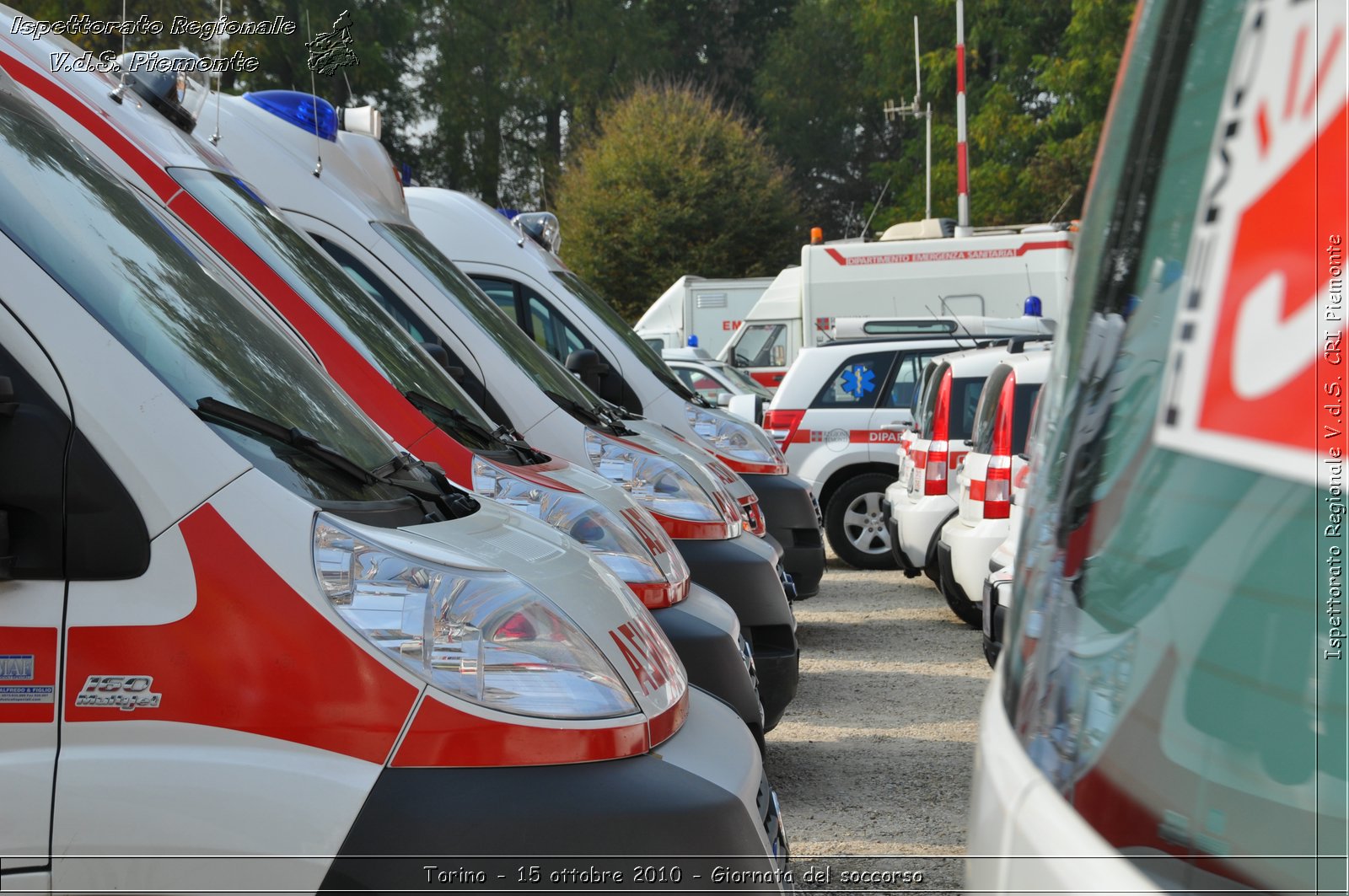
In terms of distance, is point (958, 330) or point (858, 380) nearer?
point (858, 380)

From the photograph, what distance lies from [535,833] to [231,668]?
458 mm

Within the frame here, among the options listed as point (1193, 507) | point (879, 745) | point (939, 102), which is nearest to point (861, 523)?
point (879, 745)

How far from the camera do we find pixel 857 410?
10375mm

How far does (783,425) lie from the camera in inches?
410

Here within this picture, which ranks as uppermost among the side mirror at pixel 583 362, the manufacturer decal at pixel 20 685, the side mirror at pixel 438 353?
the side mirror at pixel 583 362

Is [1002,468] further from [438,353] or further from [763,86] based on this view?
[763,86]

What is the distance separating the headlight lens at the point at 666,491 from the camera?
16.5 ft

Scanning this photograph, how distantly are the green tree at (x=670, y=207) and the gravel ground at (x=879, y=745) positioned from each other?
24.1 metres

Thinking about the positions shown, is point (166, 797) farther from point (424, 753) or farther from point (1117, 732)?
point (1117, 732)

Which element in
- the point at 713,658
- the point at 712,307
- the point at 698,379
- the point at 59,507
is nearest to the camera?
the point at 59,507

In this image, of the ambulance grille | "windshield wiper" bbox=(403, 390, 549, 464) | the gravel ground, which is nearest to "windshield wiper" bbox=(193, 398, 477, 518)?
the ambulance grille

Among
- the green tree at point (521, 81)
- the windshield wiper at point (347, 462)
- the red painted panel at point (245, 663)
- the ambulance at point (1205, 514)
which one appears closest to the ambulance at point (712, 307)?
the green tree at point (521, 81)

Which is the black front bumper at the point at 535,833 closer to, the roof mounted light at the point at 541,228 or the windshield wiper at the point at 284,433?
the windshield wiper at the point at 284,433

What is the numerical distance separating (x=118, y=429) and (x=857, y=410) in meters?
8.79
